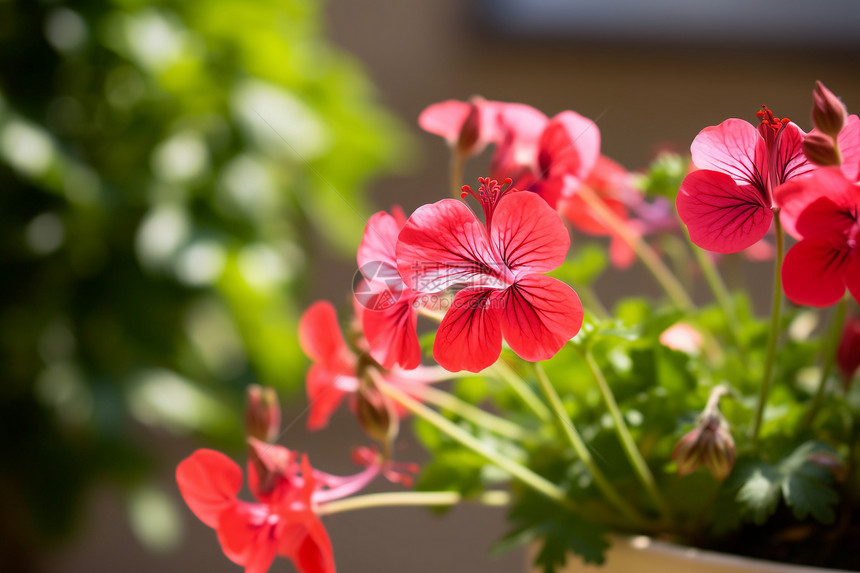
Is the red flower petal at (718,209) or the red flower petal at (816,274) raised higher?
the red flower petal at (718,209)

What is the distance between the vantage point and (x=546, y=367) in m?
0.26

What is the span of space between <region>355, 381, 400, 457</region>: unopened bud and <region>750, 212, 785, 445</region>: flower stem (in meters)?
0.11

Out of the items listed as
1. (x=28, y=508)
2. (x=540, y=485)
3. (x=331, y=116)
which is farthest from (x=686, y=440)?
(x=331, y=116)

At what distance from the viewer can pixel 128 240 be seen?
96 cm

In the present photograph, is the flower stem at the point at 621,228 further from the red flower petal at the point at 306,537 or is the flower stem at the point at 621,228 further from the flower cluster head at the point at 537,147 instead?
the red flower petal at the point at 306,537

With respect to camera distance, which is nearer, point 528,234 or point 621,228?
point 528,234

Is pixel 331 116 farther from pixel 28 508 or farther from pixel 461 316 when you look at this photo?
pixel 461 316

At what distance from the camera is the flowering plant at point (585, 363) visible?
16cm

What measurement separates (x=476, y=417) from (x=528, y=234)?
15 cm

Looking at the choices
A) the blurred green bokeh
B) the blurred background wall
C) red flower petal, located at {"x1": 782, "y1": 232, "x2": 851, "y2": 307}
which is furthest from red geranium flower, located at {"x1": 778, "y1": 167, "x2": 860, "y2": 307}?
the blurred green bokeh

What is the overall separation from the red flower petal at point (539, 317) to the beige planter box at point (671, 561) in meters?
0.09

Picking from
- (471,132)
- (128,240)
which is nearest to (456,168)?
(471,132)

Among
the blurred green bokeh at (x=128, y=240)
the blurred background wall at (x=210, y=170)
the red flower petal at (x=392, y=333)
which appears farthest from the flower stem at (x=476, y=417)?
the blurred green bokeh at (x=128, y=240)

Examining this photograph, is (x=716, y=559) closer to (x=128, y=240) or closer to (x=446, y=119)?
(x=446, y=119)
